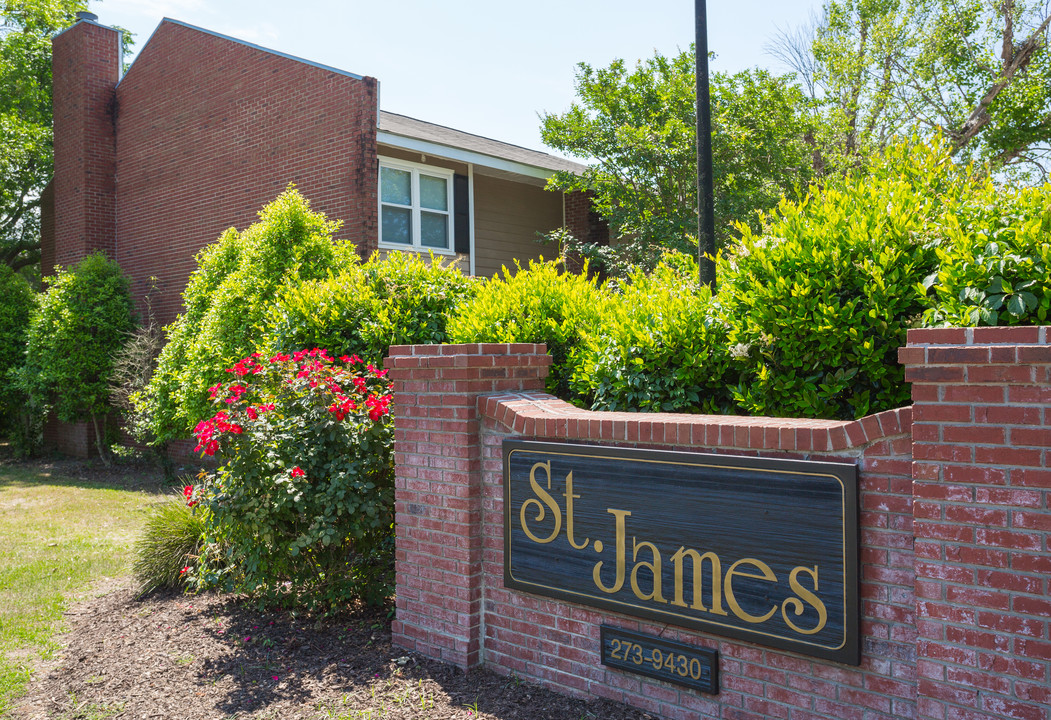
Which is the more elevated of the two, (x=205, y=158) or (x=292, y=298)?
(x=205, y=158)

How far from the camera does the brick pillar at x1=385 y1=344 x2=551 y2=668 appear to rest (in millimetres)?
4117

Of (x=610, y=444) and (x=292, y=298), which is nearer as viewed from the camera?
(x=610, y=444)

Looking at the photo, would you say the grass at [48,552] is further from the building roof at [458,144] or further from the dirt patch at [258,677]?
the building roof at [458,144]

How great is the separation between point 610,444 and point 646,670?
1.03m

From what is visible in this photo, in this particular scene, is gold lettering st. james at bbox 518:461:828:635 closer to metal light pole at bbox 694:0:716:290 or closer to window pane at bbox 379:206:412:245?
metal light pole at bbox 694:0:716:290

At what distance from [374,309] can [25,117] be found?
62.6 ft

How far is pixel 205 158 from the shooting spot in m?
13.7

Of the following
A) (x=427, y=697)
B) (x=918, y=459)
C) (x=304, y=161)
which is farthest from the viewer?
(x=304, y=161)

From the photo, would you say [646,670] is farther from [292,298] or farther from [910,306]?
[292,298]

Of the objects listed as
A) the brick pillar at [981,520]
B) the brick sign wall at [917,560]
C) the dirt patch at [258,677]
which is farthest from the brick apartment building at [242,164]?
the brick pillar at [981,520]

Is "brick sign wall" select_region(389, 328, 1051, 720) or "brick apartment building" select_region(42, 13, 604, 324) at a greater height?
"brick apartment building" select_region(42, 13, 604, 324)

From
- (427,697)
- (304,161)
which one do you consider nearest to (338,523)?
(427,697)

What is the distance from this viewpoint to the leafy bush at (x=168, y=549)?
580 centimetres

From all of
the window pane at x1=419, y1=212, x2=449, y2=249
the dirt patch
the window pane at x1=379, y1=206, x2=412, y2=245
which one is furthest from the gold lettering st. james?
the window pane at x1=419, y1=212, x2=449, y2=249
